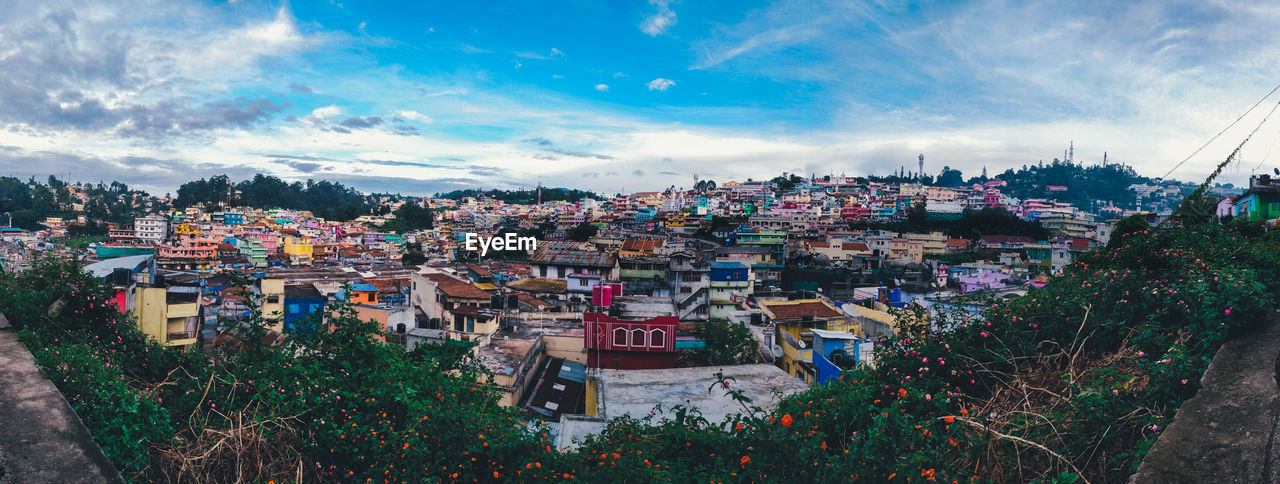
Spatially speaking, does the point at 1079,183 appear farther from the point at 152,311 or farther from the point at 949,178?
the point at 152,311

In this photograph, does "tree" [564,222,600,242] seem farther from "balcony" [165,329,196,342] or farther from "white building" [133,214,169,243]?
"white building" [133,214,169,243]

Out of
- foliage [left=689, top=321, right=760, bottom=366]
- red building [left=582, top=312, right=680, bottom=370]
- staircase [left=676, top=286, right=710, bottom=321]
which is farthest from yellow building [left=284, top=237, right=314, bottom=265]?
foliage [left=689, top=321, right=760, bottom=366]

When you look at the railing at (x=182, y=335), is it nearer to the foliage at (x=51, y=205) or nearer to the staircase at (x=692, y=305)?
the staircase at (x=692, y=305)

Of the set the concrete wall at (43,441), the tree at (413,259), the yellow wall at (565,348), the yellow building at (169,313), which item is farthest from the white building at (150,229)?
the concrete wall at (43,441)

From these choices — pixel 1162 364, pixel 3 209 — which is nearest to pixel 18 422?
pixel 1162 364

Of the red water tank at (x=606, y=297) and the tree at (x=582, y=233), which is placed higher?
the tree at (x=582, y=233)

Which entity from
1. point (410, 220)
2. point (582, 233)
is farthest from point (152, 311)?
point (410, 220)

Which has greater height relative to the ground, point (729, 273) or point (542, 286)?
point (729, 273)
